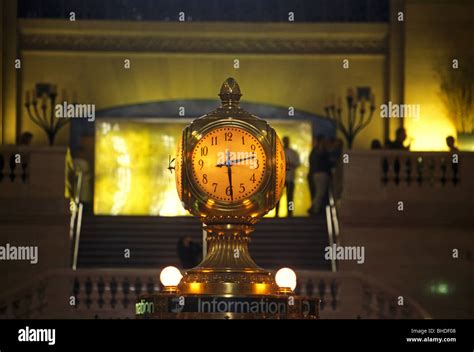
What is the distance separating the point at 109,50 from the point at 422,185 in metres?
8.26

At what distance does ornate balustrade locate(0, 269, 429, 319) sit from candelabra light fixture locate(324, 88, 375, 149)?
8.32 m

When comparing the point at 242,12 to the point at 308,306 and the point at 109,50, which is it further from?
the point at 308,306

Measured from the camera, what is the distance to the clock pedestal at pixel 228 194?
580cm

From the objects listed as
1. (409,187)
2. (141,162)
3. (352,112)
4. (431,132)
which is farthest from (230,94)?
Answer: (141,162)

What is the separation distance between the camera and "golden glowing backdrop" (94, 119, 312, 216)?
32844 mm

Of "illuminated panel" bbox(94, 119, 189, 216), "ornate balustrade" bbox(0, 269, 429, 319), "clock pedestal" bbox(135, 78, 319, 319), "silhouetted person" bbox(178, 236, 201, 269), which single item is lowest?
"ornate balustrade" bbox(0, 269, 429, 319)

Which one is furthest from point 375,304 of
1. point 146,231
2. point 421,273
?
point 146,231

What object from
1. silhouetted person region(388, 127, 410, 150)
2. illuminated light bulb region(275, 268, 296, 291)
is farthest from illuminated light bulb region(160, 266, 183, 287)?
silhouetted person region(388, 127, 410, 150)

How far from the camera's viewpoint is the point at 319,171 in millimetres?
28406

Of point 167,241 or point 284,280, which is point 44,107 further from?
point 284,280

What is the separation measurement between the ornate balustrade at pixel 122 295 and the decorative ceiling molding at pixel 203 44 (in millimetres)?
10136

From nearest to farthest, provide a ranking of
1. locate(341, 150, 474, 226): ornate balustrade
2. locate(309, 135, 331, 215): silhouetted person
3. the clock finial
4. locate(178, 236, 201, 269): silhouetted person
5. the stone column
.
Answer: the clock finial < locate(178, 236, 201, 269): silhouetted person < locate(341, 150, 474, 226): ornate balustrade < locate(309, 135, 331, 215): silhouetted person < the stone column

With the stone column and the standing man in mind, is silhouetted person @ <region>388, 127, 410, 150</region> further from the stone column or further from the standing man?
the stone column
